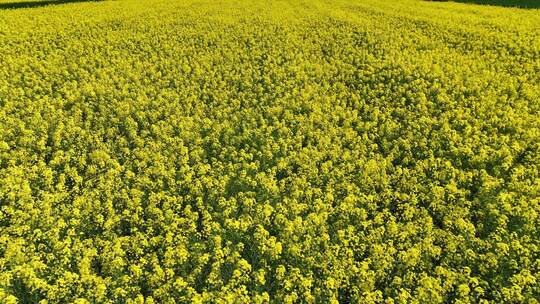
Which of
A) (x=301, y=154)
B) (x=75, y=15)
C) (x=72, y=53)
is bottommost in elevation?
(x=301, y=154)

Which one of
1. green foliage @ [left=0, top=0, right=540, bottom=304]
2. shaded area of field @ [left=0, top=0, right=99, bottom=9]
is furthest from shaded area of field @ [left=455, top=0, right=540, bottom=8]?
shaded area of field @ [left=0, top=0, right=99, bottom=9]

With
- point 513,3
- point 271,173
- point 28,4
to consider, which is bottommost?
point 271,173

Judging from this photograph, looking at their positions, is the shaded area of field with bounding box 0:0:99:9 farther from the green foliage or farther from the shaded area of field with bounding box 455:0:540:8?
the shaded area of field with bounding box 455:0:540:8

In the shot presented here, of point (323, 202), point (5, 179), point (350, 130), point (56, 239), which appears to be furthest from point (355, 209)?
point (5, 179)

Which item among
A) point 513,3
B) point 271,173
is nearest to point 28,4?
point 271,173

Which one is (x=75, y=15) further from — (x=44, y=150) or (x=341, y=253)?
(x=341, y=253)

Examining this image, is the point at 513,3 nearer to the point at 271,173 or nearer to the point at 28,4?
the point at 271,173

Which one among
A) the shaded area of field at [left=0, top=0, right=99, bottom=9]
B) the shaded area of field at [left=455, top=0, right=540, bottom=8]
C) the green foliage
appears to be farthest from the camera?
the shaded area of field at [left=0, top=0, right=99, bottom=9]

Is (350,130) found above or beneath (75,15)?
beneath

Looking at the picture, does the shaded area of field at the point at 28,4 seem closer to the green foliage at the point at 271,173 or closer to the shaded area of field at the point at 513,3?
the green foliage at the point at 271,173
